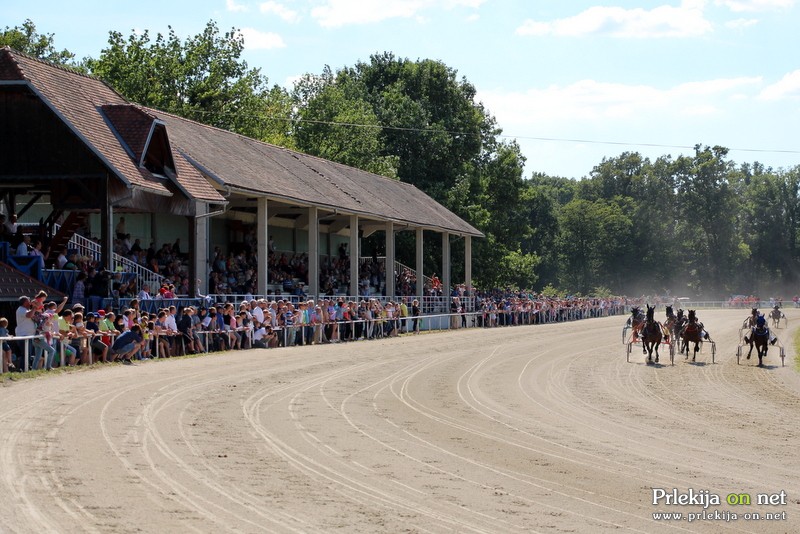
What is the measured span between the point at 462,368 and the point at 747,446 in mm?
12387

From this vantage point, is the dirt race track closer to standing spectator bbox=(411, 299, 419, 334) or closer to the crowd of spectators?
the crowd of spectators

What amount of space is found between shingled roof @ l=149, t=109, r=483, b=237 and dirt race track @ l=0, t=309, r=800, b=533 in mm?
12653

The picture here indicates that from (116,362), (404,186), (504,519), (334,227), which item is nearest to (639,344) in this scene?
(334,227)

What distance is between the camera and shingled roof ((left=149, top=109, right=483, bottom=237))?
3503 centimetres

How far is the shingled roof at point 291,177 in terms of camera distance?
35.0 metres

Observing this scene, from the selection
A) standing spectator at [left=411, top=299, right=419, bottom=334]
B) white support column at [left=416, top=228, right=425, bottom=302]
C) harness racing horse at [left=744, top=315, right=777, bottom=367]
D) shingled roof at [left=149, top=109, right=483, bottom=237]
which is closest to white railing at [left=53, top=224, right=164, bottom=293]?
shingled roof at [left=149, top=109, right=483, bottom=237]

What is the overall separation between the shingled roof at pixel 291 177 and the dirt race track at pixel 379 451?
12.7 meters

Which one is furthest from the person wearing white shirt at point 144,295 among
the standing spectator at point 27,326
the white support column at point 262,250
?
the white support column at point 262,250

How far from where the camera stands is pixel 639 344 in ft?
124

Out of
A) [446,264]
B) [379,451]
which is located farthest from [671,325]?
[446,264]

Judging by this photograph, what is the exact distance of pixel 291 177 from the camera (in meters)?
40.7

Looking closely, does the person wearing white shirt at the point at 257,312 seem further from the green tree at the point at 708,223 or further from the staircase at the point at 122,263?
the green tree at the point at 708,223

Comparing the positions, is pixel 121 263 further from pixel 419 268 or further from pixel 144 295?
pixel 419 268

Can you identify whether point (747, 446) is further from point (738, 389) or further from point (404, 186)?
point (404, 186)
